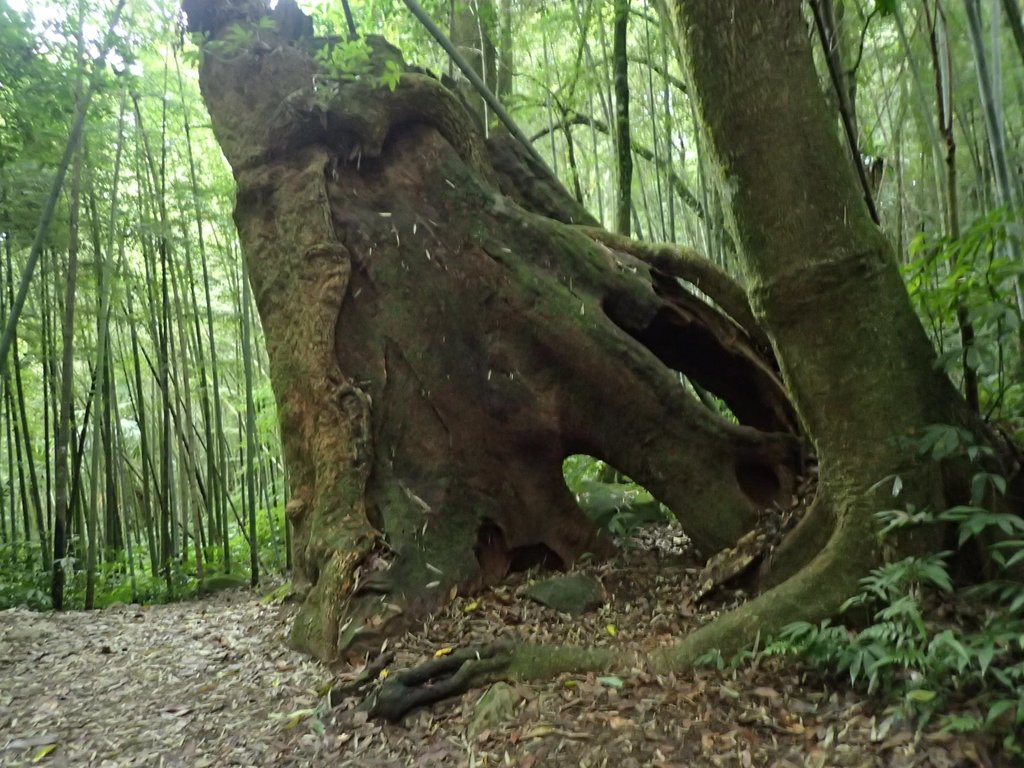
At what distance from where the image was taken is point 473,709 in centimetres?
246

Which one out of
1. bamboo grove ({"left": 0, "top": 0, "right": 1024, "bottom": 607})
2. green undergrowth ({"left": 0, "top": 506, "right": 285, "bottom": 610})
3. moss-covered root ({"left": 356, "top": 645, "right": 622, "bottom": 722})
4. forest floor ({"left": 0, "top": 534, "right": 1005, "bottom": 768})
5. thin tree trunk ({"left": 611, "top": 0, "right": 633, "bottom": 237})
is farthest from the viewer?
green undergrowth ({"left": 0, "top": 506, "right": 285, "bottom": 610})

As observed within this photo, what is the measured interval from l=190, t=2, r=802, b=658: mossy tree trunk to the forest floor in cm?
36

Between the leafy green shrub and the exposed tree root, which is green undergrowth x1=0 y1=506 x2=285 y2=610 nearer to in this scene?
the exposed tree root

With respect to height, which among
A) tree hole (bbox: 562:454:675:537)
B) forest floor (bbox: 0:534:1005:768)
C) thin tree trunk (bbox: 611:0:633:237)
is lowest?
forest floor (bbox: 0:534:1005:768)

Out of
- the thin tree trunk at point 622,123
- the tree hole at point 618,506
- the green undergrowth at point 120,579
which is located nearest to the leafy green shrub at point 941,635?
the tree hole at point 618,506

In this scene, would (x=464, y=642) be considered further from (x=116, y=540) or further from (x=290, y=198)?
(x=116, y=540)

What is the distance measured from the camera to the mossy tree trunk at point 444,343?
145 inches

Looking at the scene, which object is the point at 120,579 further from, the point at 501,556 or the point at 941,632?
the point at 941,632

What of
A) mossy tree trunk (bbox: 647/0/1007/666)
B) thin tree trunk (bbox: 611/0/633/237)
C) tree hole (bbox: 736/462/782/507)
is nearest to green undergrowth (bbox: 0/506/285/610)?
thin tree trunk (bbox: 611/0/633/237)

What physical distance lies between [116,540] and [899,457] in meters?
8.41

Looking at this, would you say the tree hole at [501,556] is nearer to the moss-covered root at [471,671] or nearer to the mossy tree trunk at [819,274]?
the moss-covered root at [471,671]

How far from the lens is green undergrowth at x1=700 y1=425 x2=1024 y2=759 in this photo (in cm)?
190

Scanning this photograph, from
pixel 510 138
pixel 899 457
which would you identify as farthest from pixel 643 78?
pixel 899 457

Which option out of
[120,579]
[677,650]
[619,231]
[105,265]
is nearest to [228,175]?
[105,265]
